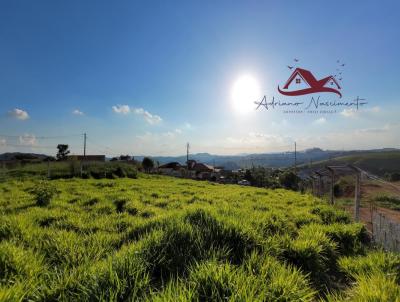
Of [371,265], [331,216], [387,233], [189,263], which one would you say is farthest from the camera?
[331,216]

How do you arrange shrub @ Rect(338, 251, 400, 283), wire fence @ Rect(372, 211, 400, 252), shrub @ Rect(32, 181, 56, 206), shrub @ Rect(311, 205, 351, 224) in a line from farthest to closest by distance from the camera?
shrub @ Rect(32, 181, 56, 206), shrub @ Rect(311, 205, 351, 224), wire fence @ Rect(372, 211, 400, 252), shrub @ Rect(338, 251, 400, 283)

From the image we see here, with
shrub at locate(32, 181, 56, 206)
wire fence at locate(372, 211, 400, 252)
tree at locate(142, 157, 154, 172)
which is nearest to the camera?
wire fence at locate(372, 211, 400, 252)

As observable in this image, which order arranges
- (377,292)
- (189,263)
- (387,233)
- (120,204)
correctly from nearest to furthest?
(377,292), (189,263), (387,233), (120,204)

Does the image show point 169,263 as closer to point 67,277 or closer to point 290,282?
point 67,277

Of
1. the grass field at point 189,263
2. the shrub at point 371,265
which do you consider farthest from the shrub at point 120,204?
the shrub at point 371,265

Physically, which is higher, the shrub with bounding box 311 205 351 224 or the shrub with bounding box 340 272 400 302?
the shrub with bounding box 340 272 400 302

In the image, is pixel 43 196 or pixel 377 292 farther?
pixel 43 196

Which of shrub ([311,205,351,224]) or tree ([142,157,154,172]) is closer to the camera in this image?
shrub ([311,205,351,224])

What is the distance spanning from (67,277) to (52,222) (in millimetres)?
3577

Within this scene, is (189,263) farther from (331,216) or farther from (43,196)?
(43,196)

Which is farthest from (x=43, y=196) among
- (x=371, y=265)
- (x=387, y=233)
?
(x=387, y=233)

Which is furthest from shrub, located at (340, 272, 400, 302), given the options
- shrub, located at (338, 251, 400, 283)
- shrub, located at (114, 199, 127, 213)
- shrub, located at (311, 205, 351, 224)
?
shrub, located at (114, 199, 127, 213)

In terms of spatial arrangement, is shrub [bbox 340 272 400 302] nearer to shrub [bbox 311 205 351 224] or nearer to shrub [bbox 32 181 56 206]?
shrub [bbox 311 205 351 224]

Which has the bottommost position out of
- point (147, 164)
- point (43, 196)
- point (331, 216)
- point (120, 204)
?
point (147, 164)
